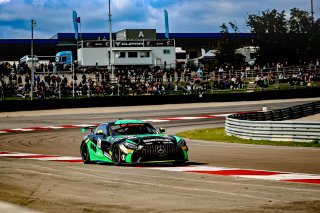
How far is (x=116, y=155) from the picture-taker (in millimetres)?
13695

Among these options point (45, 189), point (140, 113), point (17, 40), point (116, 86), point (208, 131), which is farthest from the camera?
point (17, 40)

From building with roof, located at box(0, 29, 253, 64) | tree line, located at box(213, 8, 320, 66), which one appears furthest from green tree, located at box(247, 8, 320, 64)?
building with roof, located at box(0, 29, 253, 64)

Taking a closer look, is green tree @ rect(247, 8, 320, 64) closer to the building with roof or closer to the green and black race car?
the building with roof

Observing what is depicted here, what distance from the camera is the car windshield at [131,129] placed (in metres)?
14.2

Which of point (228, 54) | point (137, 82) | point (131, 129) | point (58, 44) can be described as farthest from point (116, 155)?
point (58, 44)

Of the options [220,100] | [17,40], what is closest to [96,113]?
[220,100]

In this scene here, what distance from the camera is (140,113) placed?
3759 centimetres

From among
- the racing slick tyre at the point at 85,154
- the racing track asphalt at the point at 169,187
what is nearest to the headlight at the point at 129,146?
the racing track asphalt at the point at 169,187

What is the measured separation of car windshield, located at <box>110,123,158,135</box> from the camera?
46.7 feet

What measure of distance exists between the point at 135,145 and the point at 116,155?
2.31ft

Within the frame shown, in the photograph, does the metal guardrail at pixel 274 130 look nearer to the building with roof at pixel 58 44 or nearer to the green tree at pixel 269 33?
the green tree at pixel 269 33

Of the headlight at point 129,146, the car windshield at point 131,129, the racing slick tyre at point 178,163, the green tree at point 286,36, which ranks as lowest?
the racing slick tyre at point 178,163

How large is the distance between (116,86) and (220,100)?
7.07 m

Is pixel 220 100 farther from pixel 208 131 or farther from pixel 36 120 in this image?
pixel 208 131
